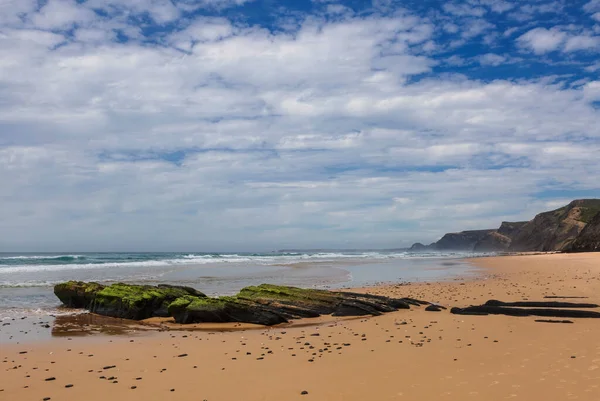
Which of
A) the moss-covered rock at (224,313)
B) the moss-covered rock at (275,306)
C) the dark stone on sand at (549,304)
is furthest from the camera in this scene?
the moss-covered rock at (275,306)

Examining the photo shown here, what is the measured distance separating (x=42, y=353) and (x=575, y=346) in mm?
12742

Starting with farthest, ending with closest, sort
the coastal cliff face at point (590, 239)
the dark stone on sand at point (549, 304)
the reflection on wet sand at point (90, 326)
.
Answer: the coastal cliff face at point (590, 239) → the dark stone on sand at point (549, 304) → the reflection on wet sand at point (90, 326)

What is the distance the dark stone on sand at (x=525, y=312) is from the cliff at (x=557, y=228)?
88.0m

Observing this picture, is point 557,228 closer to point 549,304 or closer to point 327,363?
point 549,304

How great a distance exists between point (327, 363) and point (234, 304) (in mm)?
7228

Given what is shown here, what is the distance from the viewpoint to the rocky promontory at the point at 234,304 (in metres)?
16.3

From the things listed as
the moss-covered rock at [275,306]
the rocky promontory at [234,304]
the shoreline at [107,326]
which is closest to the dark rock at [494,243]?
the moss-covered rock at [275,306]

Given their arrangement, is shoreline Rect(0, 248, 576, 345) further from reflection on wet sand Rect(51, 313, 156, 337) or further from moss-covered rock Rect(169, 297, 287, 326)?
moss-covered rock Rect(169, 297, 287, 326)

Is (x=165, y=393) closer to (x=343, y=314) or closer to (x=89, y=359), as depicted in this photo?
(x=89, y=359)

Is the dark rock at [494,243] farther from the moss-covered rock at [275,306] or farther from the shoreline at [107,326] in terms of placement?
the shoreline at [107,326]

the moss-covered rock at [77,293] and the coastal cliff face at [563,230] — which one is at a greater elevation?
the coastal cliff face at [563,230]

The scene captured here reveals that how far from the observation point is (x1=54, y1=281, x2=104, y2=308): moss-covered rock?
21.1m

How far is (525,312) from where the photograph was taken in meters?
15.1

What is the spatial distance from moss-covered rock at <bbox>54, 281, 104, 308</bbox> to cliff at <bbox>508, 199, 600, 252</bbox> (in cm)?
9332
